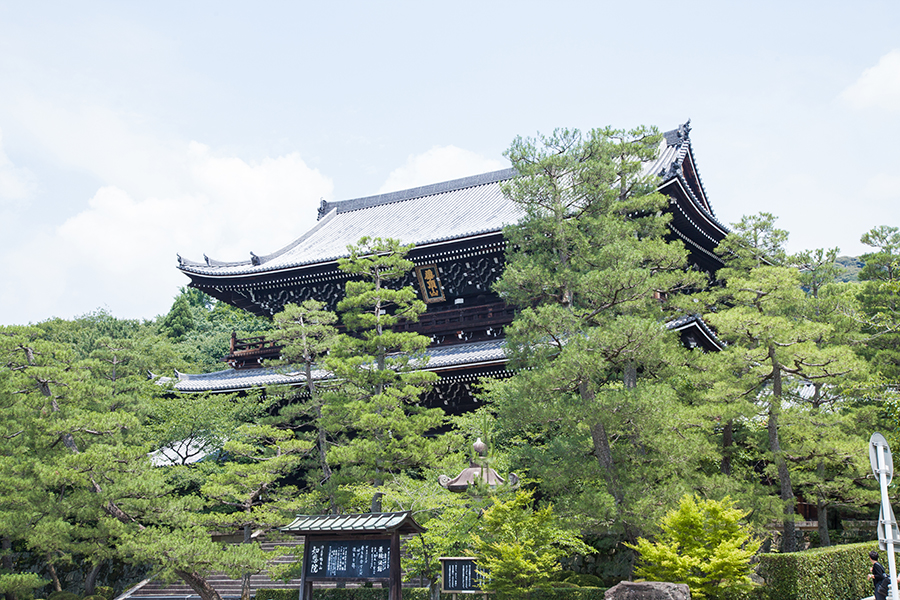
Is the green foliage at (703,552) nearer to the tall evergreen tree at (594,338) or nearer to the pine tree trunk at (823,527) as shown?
the tall evergreen tree at (594,338)

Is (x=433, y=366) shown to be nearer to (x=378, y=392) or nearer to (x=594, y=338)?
(x=378, y=392)

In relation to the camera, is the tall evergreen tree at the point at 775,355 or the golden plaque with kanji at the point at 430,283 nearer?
the tall evergreen tree at the point at 775,355

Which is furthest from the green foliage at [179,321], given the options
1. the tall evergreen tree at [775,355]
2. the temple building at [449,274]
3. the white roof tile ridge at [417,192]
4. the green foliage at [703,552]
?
the green foliage at [703,552]

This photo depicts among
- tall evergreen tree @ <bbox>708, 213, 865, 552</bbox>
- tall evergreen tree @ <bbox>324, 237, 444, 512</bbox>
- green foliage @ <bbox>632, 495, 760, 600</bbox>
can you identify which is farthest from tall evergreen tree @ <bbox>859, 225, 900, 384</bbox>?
tall evergreen tree @ <bbox>324, 237, 444, 512</bbox>

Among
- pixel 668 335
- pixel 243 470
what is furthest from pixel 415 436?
pixel 668 335

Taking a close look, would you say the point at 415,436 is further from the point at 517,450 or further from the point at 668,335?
the point at 668,335

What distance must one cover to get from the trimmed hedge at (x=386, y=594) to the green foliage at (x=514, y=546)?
0.48 m

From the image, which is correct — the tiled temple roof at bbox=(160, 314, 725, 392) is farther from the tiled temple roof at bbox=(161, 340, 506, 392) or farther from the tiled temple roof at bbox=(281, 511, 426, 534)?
the tiled temple roof at bbox=(281, 511, 426, 534)

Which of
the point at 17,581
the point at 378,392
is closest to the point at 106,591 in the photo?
the point at 17,581

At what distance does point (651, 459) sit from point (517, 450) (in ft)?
8.00

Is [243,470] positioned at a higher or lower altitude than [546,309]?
lower

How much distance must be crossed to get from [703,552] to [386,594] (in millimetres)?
5909

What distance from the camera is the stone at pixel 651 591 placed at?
859cm

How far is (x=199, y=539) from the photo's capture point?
41.0 ft
